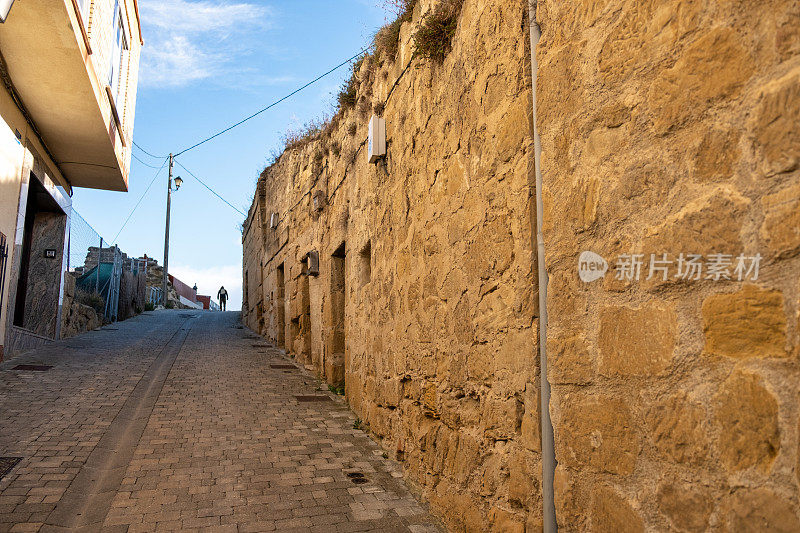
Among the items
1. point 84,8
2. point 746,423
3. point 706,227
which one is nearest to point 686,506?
point 746,423

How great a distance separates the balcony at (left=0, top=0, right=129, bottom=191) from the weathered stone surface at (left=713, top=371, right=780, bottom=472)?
712 cm

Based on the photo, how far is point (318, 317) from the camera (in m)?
7.91

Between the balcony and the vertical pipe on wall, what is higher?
the balcony

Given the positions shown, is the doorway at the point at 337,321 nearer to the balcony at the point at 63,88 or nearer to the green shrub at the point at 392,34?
the green shrub at the point at 392,34

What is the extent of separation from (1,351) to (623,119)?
27.7 feet

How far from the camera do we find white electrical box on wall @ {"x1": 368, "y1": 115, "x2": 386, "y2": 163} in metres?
4.78

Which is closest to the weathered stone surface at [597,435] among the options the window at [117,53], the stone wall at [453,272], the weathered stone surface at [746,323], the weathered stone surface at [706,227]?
the stone wall at [453,272]

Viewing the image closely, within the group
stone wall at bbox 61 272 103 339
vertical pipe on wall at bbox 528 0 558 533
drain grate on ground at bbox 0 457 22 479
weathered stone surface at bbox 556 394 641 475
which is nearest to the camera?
weathered stone surface at bbox 556 394 641 475

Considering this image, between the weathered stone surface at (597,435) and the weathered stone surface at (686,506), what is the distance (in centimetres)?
15

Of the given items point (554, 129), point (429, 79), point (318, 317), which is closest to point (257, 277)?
point (318, 317)

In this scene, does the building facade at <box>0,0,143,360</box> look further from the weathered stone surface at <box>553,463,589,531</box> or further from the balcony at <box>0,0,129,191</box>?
the weathered stone surface at <box>553,463,589,531</box>

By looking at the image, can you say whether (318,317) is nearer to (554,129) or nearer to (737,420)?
(554,129)

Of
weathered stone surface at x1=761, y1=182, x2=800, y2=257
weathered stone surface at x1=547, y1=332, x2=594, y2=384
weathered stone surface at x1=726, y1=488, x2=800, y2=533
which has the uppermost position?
weathered stone surface at x1=761, y1=182, x2=800, y2=257

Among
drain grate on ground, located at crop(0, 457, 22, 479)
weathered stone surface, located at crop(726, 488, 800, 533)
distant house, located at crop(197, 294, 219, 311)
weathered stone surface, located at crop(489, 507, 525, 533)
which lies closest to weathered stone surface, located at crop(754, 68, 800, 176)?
weathered stone surface, located at crop(726, 488, 800, 533)
